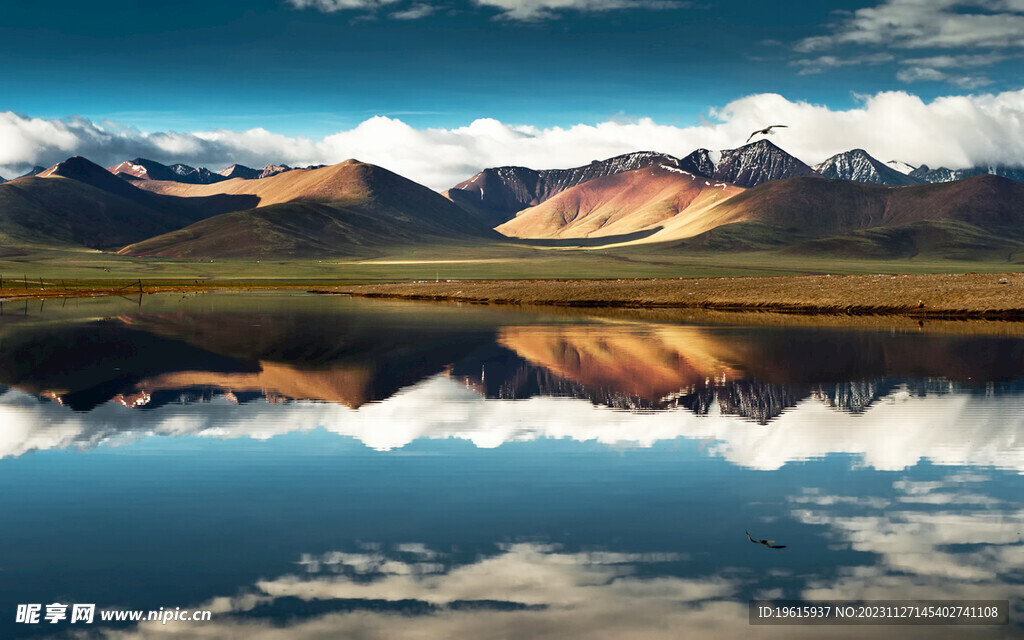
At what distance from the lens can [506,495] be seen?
17.0m

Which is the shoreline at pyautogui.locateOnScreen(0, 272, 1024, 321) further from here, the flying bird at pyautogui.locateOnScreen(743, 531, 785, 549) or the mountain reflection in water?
the flying bird at pyautogui.locateOnScreen(743, 531, 785, 549)

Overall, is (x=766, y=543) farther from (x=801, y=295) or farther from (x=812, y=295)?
(x=801, y=295)

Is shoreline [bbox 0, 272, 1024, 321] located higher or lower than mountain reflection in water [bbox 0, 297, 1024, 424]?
higher

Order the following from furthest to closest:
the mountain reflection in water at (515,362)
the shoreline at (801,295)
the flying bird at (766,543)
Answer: the shoreline at (801,295), the mountain reflection in water at (515,362), the flying bird at (766,543)

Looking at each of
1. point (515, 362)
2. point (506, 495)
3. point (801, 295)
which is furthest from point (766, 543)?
point (801, 295)

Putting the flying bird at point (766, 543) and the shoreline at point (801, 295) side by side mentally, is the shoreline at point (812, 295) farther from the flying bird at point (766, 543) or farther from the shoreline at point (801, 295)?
the flying bird at point (766, 543)

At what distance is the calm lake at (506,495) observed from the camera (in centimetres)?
1189

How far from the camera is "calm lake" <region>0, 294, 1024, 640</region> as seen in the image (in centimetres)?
1189

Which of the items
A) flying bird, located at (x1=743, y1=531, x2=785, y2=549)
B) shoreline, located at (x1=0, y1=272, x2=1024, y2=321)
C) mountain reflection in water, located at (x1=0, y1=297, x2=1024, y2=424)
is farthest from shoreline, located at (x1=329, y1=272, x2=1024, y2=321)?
flying bird, located at (x1=743, y1=531, x2=785, y2=549)

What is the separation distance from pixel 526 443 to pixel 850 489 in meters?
7.54

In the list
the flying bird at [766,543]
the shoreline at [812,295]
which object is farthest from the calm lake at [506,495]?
the shoreline at [812,295]

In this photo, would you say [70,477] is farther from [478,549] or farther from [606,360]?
[606,360]

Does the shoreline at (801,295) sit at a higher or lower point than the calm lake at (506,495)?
higher

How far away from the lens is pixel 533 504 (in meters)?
16.3
